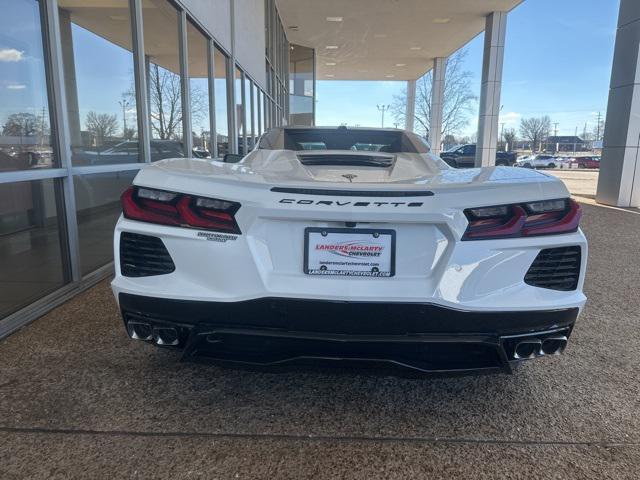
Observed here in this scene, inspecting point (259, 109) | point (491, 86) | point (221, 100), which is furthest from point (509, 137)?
point (221, 100)

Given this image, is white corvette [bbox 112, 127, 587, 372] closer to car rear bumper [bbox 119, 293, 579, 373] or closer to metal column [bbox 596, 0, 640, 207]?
car rear bumper [bbox 119, 293, 579, 373]

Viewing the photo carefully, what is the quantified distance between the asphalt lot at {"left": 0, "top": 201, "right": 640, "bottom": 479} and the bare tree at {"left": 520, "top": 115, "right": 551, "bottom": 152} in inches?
3081

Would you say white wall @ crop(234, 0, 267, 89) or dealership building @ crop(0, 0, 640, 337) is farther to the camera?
white wall @ crop(234, 0, 267, 89)

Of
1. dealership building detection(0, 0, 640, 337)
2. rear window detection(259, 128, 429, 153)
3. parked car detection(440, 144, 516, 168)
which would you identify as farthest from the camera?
Result: parked car detection(440, 144, 516, 168)

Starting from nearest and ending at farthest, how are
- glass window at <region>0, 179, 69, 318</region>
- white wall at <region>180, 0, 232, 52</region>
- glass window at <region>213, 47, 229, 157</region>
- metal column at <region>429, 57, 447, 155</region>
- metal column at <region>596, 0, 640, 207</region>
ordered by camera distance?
glass window at <region>0, 179, 69, 318</region> < white wall at <region>180, 0, 232, 52</region> < glass window at <region>213, 47, 229, 157</region> < metal column at <region>596, 0, 640, 207</region> < metal column at <region>429, 57, 447, 155</region>

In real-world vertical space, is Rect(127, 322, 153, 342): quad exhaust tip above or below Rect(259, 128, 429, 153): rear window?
below

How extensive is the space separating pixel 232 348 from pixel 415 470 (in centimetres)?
84

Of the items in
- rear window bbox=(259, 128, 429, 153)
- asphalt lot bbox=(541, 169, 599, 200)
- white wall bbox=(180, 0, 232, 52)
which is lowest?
asphalt lot bbox=(541, 169, 599, 200)

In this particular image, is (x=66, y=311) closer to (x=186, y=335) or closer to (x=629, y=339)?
(x=186, y=335)

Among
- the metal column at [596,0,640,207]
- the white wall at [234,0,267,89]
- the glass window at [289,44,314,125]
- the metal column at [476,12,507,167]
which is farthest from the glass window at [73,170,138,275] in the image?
the glass window at [289,44,314,125]

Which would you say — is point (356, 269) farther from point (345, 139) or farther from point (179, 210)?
point (345, 139)

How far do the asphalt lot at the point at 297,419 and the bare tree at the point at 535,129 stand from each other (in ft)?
257

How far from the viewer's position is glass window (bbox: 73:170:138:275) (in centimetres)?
438

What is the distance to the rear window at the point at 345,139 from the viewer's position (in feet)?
11.1
